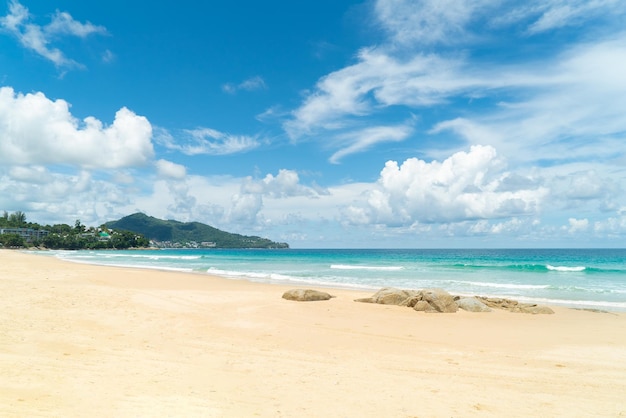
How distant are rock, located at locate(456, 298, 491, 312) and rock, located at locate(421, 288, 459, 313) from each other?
0.36 meters

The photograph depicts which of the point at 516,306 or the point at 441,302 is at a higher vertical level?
the point at 441,302

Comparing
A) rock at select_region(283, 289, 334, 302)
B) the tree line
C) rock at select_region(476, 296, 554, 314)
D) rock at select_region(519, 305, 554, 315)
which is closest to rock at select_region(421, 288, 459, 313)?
rock at select_region(476, 296, 554, 314)

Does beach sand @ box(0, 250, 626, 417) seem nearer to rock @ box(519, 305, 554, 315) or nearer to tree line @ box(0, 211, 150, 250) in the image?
rock @ box(519, 305, 554, 315)

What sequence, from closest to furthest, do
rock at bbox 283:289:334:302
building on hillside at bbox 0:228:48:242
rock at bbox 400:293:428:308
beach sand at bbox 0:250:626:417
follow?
beach sand at bbox 0:250:626:417, rock at bbox 400:293:428:308, rock at bbox 283:289:334:302, building on hillside at bbox 0:228:48:242

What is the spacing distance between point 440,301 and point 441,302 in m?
0.06

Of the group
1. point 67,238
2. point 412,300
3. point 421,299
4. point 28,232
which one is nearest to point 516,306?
→ point 421,299

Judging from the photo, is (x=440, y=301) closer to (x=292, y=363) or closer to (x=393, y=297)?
(x=393, y=297)

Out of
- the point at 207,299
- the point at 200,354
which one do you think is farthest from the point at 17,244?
the point at 200,354

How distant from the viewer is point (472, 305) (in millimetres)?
16203

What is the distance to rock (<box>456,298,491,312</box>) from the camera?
16.1m

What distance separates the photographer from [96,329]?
388 inches

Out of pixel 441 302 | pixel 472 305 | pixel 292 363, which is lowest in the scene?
pixel 292 363

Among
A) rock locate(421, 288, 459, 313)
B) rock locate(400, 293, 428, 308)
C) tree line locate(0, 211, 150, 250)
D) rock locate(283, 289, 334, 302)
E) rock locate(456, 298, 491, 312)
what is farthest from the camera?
tree line locate(0, 211, 150, 250)

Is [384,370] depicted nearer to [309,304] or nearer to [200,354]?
[200,354]
